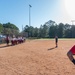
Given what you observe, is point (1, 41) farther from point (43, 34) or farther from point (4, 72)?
point (43, 34)

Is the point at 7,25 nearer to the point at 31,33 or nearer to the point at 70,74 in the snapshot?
the point at 31,33

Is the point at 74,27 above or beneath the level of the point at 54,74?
above

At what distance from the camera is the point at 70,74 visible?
10219mm

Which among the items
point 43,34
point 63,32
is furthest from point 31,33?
point 63,32

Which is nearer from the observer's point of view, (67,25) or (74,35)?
(74,35)

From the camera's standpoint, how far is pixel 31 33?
106 meters

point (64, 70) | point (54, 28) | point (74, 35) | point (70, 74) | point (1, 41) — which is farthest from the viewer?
point (54, 28)

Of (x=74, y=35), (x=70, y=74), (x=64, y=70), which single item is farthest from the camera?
(x=74, y=35)

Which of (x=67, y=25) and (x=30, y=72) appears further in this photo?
(x=67, y=25)

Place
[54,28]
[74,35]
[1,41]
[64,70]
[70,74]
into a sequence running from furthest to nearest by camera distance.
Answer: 1. [54,28]
2. [74,35]
3. [1,41]
4. [64,70]
5. [70,74]

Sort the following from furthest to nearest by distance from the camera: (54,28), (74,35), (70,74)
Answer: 1. (54,28)
2. (74,35)
3. (70,74)

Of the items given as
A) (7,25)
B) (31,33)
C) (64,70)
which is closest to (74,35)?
(31,33)

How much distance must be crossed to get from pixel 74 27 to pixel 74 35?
15.4 ft

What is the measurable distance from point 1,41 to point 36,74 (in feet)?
102
